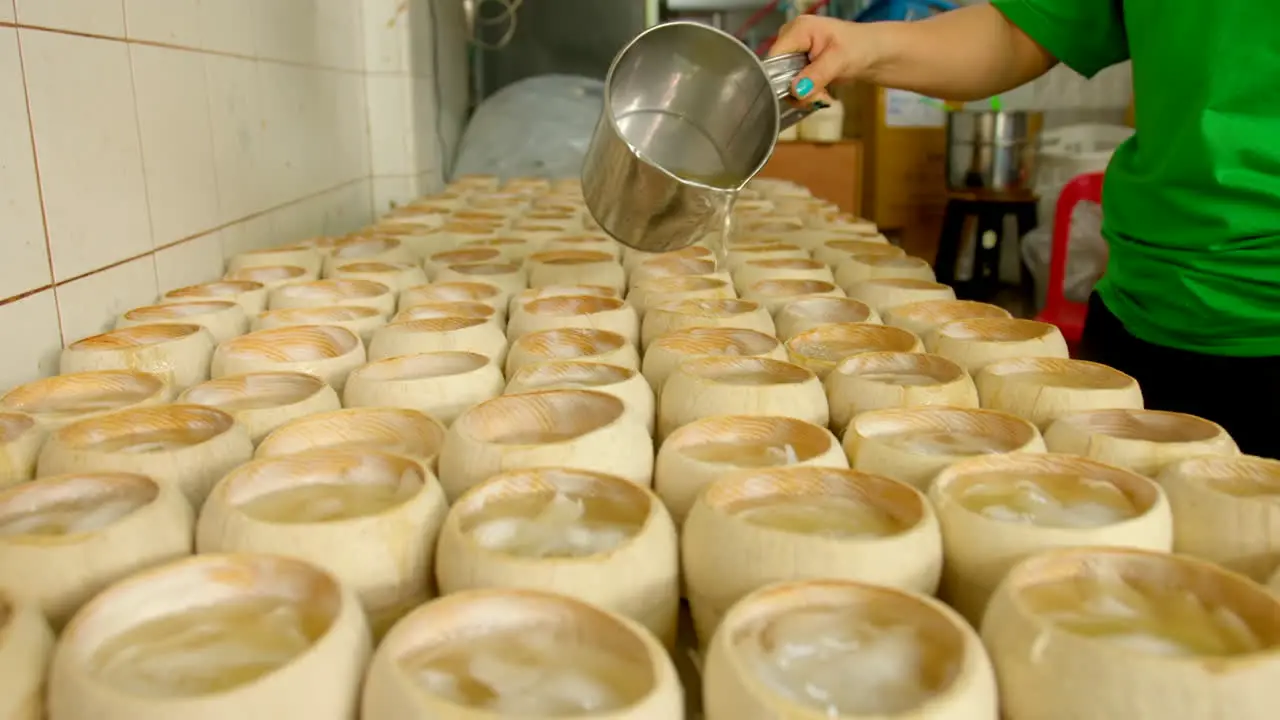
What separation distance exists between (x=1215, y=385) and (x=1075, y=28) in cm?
56

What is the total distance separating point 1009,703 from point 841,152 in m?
3.39

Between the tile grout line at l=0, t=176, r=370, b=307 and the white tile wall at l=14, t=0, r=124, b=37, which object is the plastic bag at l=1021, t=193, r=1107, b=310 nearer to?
the tile grout line at l=0, t=176, r=370, b=307

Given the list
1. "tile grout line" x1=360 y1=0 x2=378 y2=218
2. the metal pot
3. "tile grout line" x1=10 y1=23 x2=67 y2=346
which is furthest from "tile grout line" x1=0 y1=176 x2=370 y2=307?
the metal pot

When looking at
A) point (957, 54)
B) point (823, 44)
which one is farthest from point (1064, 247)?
point (823, 44)

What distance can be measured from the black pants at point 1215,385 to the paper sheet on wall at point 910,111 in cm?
275

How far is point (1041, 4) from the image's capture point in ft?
4.56

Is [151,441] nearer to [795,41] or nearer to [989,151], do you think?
[795,41]

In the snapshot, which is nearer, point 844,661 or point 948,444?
point 844,661

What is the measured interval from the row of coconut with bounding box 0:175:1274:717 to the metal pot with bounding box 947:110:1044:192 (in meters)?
2.90

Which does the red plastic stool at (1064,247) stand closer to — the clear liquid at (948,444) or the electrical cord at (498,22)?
the clear liquid at (948,444)

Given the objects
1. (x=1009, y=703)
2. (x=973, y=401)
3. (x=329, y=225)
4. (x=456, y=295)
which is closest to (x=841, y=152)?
(x=329, y=225)

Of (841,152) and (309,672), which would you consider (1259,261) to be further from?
(841,152)

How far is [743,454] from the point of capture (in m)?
0.73

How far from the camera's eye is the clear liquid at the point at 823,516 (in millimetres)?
597
